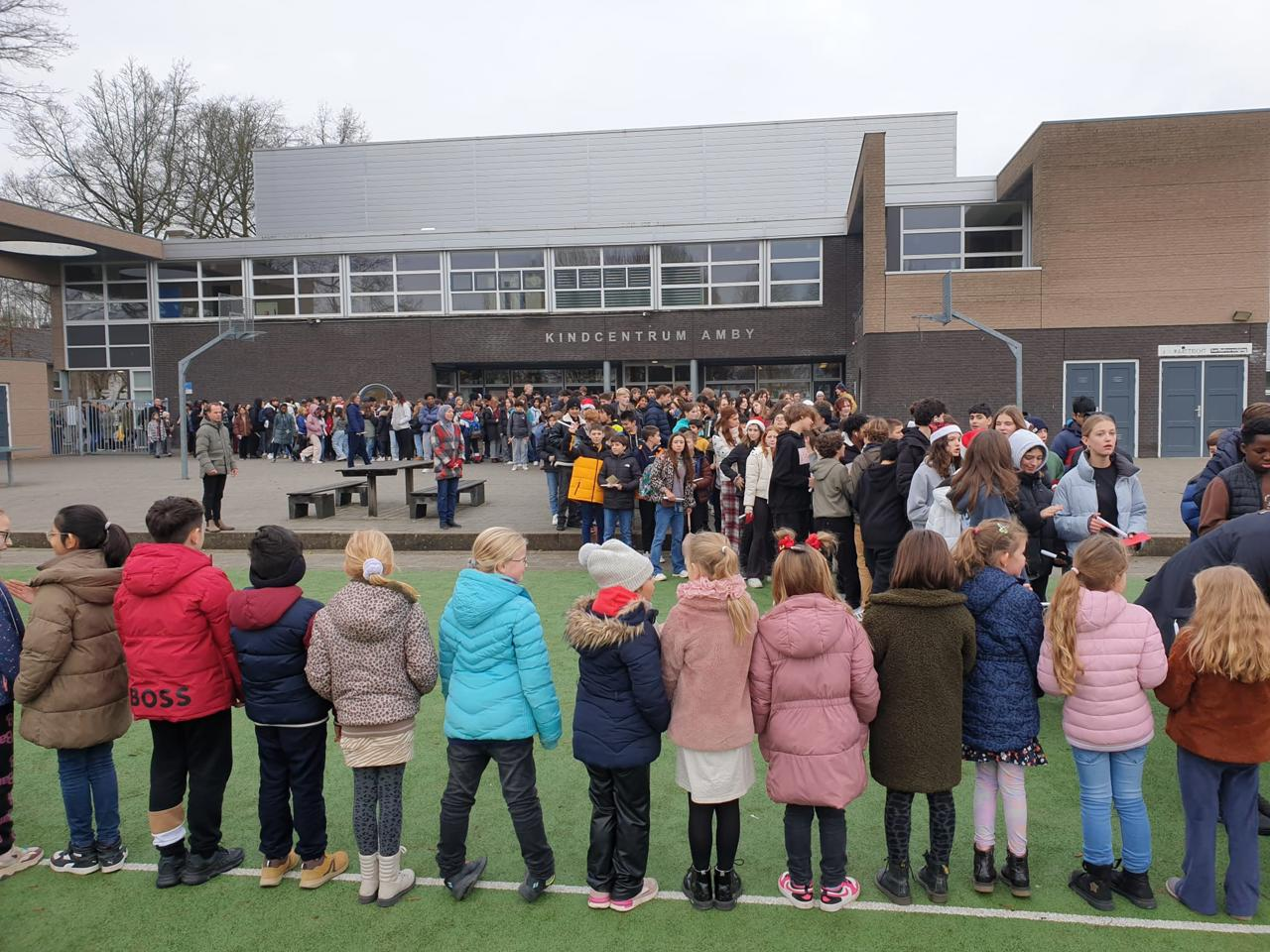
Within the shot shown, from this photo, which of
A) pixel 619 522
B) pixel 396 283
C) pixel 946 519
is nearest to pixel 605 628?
pixel 946 519

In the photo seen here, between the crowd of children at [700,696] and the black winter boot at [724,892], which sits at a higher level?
the crowd of children at [700,696]

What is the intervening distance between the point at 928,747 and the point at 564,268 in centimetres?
2642

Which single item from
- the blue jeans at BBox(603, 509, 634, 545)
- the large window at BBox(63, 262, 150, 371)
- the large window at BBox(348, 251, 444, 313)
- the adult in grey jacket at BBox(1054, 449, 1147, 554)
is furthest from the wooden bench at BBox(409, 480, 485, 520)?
the large window at BBox(63, 262, 150, 371)

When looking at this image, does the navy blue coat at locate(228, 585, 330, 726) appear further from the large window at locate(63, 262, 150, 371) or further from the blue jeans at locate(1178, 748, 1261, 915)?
the large window at locate(63, 262, 150, 371)

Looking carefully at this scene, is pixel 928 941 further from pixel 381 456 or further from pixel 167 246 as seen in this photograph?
pixel 167 246

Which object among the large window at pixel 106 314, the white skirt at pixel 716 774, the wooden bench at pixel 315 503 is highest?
the large window at pixel 106 314

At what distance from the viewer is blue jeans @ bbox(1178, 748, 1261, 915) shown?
3.49m

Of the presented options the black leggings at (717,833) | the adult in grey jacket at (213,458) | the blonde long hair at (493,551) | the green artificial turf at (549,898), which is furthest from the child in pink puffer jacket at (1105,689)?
the adult in grey jacket at (213,458)

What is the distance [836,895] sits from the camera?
362 centimetres

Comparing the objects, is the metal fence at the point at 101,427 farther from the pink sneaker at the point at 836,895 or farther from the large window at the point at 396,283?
the pink sneaker at the point at 836,895

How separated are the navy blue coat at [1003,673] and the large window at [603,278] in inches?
1003

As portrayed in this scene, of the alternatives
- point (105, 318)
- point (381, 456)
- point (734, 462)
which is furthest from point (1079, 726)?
point (105, 318)

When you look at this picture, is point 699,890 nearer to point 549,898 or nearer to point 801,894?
point 801,894

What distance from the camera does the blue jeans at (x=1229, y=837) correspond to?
11.5ft
